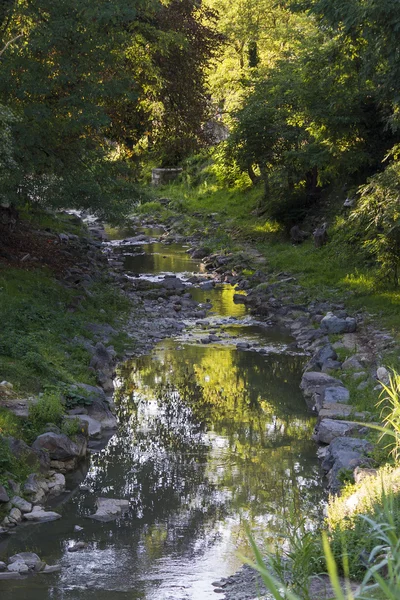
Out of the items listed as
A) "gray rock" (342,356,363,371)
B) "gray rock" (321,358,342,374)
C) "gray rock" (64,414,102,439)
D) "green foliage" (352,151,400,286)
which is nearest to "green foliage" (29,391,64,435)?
"gray rock" (64,414,102,439)

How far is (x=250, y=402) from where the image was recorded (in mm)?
13469

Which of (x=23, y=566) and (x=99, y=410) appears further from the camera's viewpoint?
(x=99, y=410)

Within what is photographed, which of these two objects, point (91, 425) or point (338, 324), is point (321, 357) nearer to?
point (338, 324)

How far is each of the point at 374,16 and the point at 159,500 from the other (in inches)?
328

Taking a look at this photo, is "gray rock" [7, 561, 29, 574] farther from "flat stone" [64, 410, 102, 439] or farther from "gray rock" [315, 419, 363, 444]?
"gray rock" [315, 419, 363, 444]

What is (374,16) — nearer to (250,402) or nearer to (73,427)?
(250,402)

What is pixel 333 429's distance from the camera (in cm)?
1108

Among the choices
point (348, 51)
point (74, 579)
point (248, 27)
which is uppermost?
point (248, 27)

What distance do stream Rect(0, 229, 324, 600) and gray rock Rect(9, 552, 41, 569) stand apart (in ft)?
0.65

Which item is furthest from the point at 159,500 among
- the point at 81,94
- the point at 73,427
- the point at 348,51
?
the point at 348,51

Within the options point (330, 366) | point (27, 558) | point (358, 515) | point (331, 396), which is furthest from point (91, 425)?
point (358, 515)

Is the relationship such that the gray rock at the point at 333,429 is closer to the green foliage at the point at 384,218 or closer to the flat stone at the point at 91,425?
the flat stone at the point at 91,425

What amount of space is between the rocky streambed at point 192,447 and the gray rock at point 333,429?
0.02m

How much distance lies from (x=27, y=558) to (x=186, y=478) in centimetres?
265
